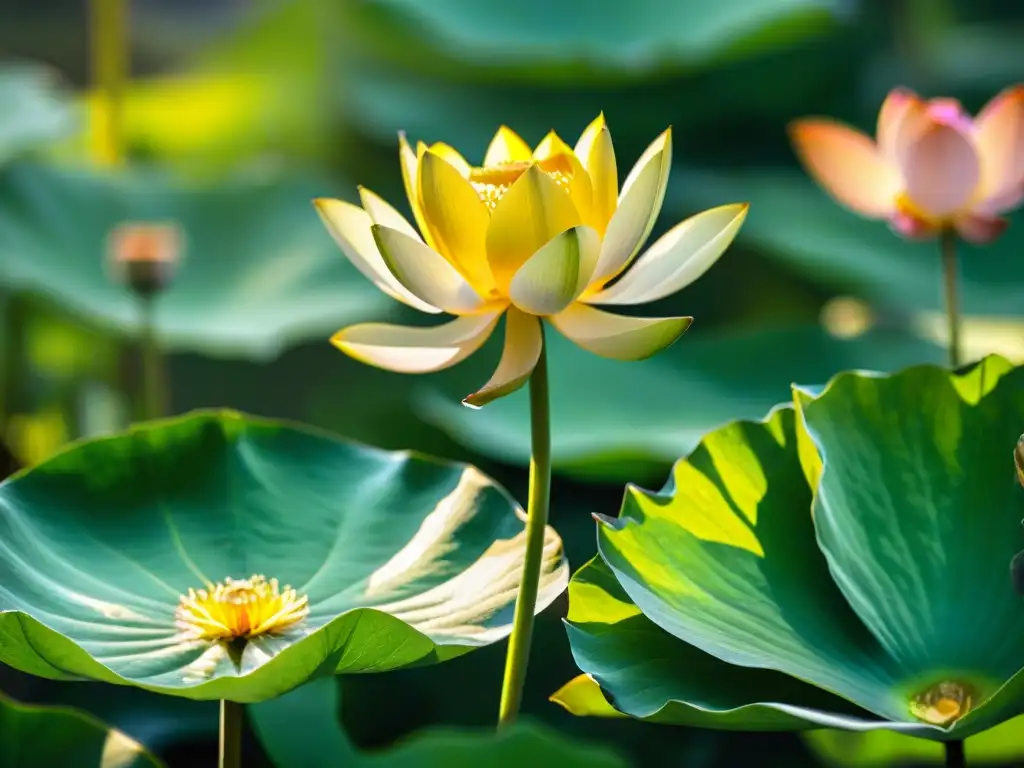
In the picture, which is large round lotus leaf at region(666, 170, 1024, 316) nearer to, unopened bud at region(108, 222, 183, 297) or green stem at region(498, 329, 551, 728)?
unopened bud at region(108, 222, 183, 297)

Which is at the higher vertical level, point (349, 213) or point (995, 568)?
point (349, 213)

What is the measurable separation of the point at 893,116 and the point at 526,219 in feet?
1.62

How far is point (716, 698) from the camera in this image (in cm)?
56

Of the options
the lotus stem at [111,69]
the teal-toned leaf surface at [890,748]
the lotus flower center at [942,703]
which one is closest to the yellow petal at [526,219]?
the lotus flower center at [942,703]

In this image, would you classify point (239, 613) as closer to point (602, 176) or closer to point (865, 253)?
point (602, 176)

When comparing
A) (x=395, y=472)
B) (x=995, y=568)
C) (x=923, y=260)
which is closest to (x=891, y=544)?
(x=995, y=568)

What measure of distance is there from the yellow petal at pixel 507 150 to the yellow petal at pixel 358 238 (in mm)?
73

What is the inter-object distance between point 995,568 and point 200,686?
383 mm

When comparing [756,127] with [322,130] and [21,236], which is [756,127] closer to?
[322,130]

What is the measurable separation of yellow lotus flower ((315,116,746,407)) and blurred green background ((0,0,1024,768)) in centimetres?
53

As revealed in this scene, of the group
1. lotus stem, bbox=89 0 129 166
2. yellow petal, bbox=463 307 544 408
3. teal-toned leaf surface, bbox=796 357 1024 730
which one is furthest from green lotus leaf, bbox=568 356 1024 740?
lotus stem, bbox=89 0 129 166

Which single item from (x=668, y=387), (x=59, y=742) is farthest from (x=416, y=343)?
(x=668, y=387)

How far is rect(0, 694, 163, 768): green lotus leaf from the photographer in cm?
60

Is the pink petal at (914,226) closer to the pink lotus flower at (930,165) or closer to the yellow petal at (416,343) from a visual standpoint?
the pink lotus flower at (930,165)
